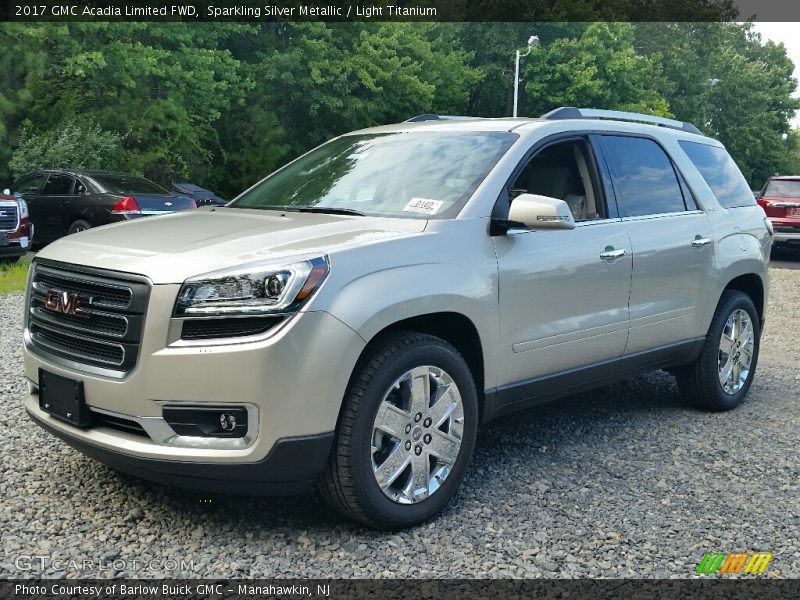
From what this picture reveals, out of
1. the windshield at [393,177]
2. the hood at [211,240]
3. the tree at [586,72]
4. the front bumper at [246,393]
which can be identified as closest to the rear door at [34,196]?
the windshield at [393,177]

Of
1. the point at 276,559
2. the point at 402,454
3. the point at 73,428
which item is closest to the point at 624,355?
the point at 402,454

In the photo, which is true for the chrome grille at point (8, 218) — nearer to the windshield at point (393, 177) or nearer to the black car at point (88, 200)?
the black car at point (88, 200)

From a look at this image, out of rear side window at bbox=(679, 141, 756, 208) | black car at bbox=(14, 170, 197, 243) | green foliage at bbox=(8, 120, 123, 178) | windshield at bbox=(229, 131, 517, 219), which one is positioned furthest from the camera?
green foliage at bbox=(8, 120, 123, 178)

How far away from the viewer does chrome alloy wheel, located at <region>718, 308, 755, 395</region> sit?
5879 mm

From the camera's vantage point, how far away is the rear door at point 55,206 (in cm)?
1453

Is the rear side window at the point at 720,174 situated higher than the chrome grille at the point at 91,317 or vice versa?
the rear side window at the point at 720,174

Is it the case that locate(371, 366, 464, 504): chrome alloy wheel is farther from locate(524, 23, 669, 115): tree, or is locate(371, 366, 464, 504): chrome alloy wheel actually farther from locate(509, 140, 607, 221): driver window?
locate(524, 23, 669, 115): tree

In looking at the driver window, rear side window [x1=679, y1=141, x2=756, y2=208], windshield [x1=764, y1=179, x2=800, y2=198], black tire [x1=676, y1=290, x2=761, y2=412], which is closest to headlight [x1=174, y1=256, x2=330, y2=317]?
the driver window

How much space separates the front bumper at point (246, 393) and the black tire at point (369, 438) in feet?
0.31

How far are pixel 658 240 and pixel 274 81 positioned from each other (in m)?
30.7

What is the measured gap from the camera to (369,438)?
11.5 ft

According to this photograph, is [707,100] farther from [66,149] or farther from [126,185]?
[126,185]

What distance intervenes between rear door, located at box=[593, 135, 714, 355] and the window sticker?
4.38ft

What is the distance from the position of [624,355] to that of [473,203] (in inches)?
58.4
